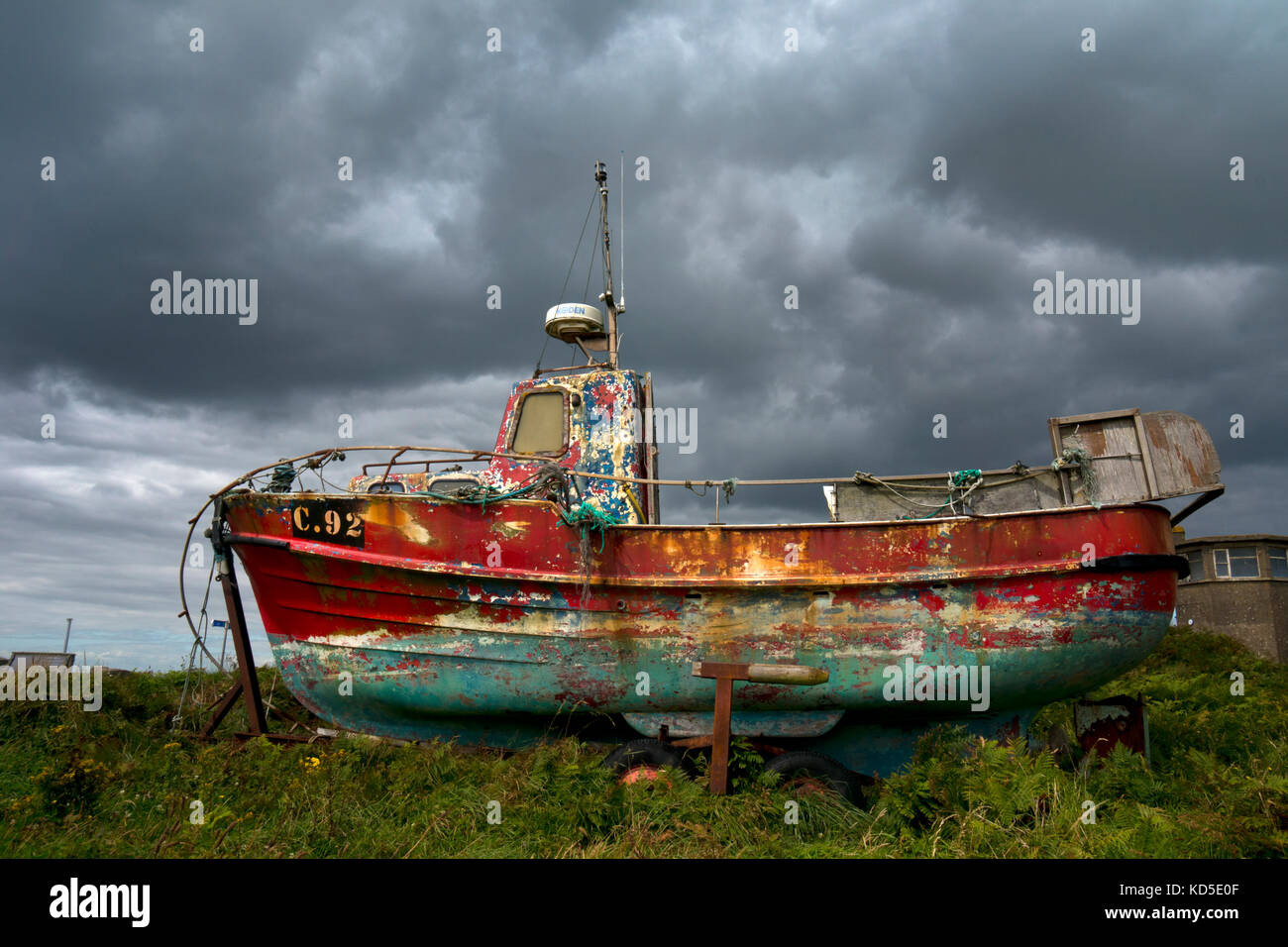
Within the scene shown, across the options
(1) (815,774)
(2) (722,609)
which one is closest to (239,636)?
(2) (722,609)

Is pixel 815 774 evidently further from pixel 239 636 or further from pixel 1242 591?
pixel 1242 591

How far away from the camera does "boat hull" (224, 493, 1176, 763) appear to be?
24.3 ft

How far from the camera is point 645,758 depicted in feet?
22.9

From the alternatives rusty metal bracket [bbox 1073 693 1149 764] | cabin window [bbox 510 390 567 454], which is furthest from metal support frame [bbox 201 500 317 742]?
rusty metal bracket [bbox 1073 693 1149 764]

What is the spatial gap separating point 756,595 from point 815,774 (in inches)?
68.9

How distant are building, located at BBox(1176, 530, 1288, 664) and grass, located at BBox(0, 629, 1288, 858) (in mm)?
17322

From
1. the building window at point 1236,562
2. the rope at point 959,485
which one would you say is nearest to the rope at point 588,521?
the rope at point 959,485

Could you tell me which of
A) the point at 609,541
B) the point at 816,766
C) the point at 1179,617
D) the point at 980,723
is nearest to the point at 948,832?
the point at 816,766

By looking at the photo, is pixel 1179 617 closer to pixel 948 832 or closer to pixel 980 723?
pixel 980 723

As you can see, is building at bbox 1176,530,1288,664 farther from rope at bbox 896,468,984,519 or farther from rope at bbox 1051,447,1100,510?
rope at bbox 896,468,984,519

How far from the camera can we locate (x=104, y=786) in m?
6.02

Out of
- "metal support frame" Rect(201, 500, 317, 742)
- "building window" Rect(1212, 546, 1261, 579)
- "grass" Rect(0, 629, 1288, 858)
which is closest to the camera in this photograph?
"grass" Rect(0, 629, 1288, 858)

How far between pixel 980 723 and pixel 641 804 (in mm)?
4351

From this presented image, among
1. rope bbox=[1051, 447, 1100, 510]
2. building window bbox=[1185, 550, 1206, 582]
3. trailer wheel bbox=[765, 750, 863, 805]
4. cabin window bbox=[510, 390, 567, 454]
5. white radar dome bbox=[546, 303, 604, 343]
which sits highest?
white radar dome bbox=[546, 303, 604, 343]
